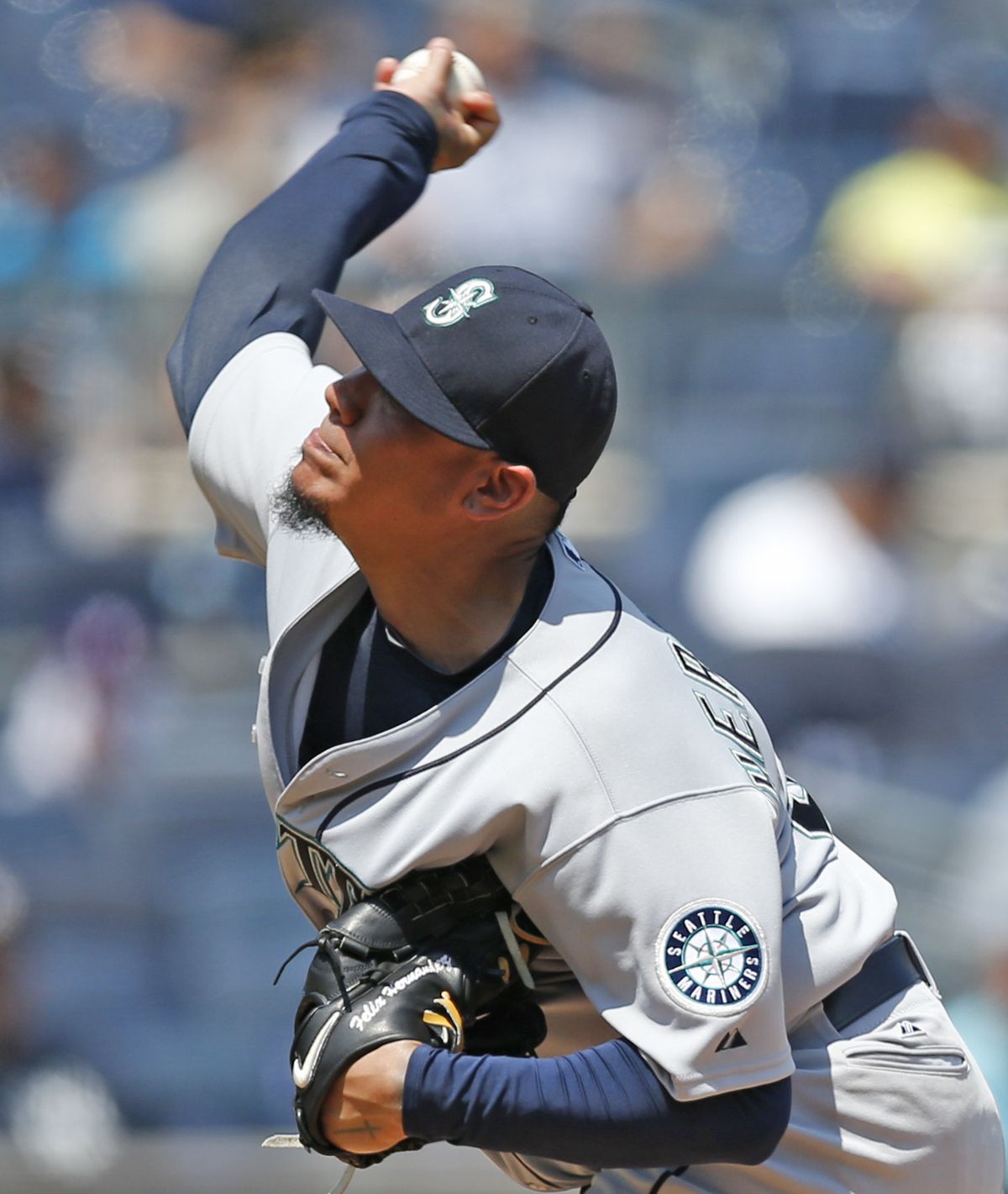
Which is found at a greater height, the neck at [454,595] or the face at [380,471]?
the face at [380,471]

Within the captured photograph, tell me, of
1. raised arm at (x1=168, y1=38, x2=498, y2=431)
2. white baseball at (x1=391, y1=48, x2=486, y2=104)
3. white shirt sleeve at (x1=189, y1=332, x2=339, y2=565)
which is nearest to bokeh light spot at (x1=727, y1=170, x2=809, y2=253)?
white baseball at (x1=391, y1=48, x2=486, y2=104)

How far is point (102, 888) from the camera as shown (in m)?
3.88

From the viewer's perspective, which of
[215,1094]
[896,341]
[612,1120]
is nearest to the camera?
[612,1120]

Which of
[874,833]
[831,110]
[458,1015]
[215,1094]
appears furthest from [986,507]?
[458,1015]

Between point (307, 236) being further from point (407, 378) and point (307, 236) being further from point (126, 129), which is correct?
point (126, 129)

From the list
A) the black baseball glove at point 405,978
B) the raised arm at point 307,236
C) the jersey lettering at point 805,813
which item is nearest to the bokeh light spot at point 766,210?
the raised arm at point 307,236

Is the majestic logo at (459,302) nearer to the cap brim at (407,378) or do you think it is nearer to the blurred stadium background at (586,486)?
the cap brim at (407,378)

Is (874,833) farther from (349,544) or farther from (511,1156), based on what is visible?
(349,544)

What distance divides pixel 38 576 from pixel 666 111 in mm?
2249

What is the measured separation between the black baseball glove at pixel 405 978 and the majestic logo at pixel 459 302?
489 millimetres

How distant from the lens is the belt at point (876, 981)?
63.1 inches

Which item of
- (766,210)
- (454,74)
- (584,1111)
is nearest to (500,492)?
(584,1111)

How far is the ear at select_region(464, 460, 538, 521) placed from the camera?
1.44m

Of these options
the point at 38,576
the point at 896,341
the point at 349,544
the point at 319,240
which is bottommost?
the point at 38,576
